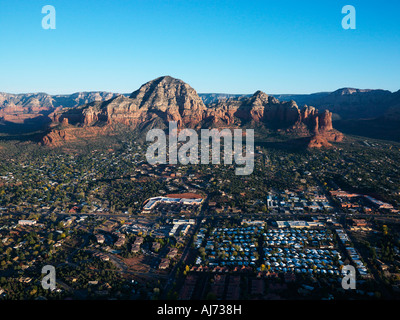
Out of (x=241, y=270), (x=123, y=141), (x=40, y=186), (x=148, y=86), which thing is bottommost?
(x=241, y=270)

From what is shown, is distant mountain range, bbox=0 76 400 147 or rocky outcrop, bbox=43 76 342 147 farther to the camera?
rocky outcrop, bbox=43 76 342 147

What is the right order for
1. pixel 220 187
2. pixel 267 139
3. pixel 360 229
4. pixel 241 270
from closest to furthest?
pixel 241 270, pixel 360 229, pixel 220 187, pixel 267 139

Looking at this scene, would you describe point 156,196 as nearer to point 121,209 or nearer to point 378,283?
point 121,209

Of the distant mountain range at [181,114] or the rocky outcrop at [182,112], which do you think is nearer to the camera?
the distant mountain range at [181,114]

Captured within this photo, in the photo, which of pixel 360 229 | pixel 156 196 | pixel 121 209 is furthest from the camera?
pixel 156 196

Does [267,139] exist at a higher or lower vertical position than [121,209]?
higher

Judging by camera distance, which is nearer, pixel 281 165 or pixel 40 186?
pixel 40 186

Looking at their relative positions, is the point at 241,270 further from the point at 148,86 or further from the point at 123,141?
the point at 148,86

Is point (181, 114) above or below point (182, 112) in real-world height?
below

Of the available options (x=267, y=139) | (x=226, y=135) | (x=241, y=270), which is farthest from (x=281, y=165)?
(x=241, y=270)
